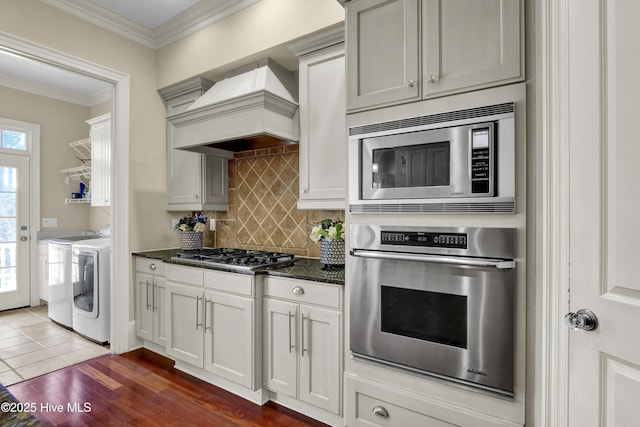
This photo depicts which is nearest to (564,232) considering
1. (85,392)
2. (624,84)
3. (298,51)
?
(624,84)

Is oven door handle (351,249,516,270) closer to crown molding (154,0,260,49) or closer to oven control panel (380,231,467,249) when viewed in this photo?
oven control panel (380,231,467,249)

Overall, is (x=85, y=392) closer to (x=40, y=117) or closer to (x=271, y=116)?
(x=271, y=116)

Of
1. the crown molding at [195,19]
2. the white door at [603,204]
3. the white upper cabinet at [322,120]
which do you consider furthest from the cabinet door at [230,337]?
the crown molding at [195,19]

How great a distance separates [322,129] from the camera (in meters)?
2.31

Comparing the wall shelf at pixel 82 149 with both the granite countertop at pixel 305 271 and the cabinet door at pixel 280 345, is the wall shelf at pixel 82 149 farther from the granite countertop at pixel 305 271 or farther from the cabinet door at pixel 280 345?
the cabinet door at pixel 280 345

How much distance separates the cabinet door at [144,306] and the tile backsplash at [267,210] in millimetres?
686

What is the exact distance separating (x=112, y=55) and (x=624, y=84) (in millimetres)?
3480

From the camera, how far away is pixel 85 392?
7.80ft

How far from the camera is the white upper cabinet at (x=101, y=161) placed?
3779 mm

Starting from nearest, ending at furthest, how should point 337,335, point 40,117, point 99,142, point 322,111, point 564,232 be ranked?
point 564,232 → point 337,335 → point 322,111 → point 99,142 → point 40,117

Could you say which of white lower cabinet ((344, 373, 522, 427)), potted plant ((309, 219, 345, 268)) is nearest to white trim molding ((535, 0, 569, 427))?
white lower cabinet ((344, 373, 522, 427))

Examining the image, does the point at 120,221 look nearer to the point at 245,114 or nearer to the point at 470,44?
the point at 245,114

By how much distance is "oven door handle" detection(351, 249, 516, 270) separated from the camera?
53.6 inches

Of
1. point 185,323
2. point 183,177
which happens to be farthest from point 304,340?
point 183,177
